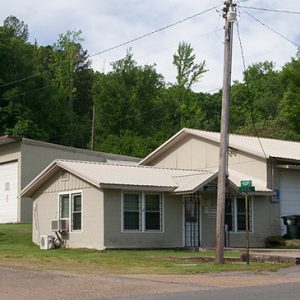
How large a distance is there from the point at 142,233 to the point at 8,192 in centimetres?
1298

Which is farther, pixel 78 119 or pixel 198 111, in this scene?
pixel 78 119

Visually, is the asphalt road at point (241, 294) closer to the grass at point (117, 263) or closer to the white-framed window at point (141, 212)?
the grass at point (117, 263)

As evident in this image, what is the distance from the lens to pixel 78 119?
71.4 m

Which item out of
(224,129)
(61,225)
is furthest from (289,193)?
(224,129)

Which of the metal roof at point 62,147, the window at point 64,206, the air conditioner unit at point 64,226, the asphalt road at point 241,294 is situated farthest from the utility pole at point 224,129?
the metal roof at point 62,147

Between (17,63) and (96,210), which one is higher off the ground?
(17,63)

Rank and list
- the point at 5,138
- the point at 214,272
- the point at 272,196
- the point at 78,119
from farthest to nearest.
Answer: the point at 78,119 → the point at 5,138 → the point at 272,196 → the point at 214,272

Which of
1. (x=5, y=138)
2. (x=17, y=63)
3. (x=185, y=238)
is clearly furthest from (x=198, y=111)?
(x=185, y=238)

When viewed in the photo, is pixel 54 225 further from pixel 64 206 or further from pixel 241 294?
pixel 241 294

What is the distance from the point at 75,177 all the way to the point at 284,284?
13.9 metres

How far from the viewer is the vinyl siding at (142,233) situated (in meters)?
25.3

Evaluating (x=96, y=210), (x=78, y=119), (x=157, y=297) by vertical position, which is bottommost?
(x=157, y=297)

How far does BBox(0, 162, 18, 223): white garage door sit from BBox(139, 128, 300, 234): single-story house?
28.5ft

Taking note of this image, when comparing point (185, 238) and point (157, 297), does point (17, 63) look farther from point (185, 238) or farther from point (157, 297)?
point (157, 297)
